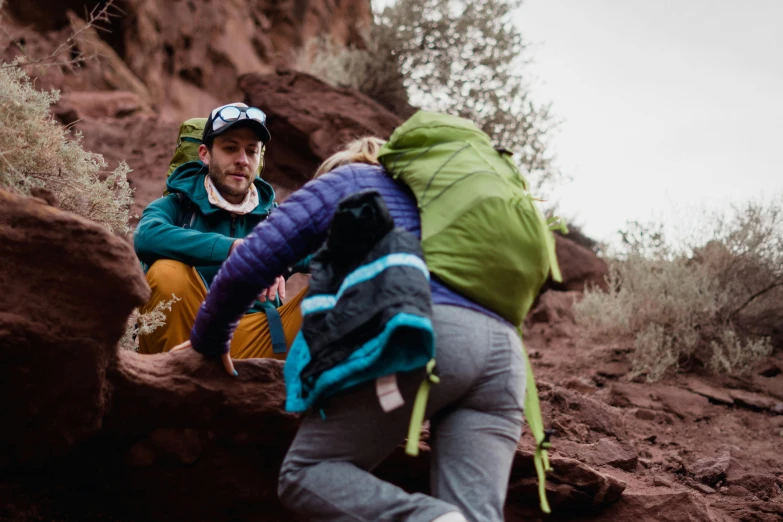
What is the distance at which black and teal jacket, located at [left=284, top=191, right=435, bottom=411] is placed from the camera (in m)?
1.94

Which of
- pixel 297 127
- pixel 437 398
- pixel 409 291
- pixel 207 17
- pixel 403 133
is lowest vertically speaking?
pixel 437 398

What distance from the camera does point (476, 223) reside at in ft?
6.93

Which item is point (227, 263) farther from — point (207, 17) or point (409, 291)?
point (207, 17)

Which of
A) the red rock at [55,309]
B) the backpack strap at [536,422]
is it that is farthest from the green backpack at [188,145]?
the backpack strap at [536,422]

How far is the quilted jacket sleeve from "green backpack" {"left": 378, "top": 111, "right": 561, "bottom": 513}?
0.71 feet

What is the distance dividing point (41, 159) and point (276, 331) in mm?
1254

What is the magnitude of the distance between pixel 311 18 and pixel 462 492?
1231 centimetres

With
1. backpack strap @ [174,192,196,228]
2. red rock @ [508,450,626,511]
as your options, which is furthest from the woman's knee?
backpack strap @ [174,192,196,228]

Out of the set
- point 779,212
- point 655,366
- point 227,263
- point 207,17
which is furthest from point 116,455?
point 207,17

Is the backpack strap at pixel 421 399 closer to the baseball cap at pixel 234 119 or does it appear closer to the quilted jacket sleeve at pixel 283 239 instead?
the quilted jacket sleeve at pixel 283 239

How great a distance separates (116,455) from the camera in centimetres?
307

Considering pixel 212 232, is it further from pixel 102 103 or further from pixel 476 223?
pixel 102 103

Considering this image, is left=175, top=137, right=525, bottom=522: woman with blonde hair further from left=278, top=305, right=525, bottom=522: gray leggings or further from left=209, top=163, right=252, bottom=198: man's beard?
left=209, top=163, right=252, bottom=198: man's beard

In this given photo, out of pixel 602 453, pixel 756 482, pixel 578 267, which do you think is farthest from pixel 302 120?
pixel 756 482
